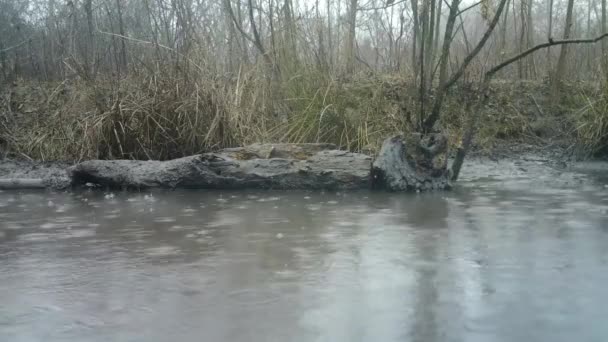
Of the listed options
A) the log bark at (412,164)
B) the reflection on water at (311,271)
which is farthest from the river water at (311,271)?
the log bark at (412,164)

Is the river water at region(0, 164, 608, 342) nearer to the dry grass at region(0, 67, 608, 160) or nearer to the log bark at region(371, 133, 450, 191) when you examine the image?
the log bark at region(371, 133, 450, 191)

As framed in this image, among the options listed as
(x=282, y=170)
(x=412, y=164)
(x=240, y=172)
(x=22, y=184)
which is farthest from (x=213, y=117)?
(x=412, y=164)

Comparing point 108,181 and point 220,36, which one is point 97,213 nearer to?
point 108,181

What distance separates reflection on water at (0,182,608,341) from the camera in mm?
2125

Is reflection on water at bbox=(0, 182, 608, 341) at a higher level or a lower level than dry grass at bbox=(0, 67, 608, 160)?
lower

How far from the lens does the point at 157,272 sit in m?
2.82

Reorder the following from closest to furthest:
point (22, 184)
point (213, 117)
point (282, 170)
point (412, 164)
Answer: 1. point (412, 164)
2. point (282, 170)
3. point (22, 184)
4. point (213, 117)

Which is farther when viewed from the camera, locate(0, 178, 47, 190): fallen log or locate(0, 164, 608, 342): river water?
locate(0, 178, 47, 190): fallen log

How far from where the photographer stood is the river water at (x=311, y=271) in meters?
2.12

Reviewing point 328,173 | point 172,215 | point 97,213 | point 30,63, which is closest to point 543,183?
point 328,173

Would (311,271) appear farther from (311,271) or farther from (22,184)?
(22,184)

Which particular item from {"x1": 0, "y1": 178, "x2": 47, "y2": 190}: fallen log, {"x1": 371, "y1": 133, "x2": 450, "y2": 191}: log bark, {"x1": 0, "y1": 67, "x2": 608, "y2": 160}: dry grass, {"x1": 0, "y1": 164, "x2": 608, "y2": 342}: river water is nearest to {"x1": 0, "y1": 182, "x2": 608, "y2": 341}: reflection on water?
{"x1": 0, "y1": 164, "x2": 608, "y2": 342}: river water

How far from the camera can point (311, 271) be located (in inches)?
109

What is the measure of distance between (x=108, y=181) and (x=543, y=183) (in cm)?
354
